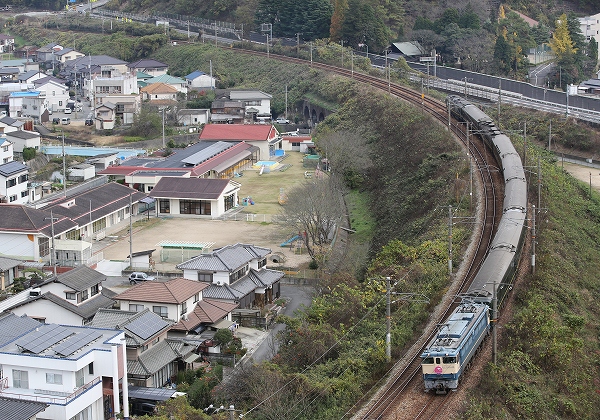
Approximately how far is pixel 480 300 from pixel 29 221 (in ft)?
56.0

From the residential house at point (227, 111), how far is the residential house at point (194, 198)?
1747 centimetres

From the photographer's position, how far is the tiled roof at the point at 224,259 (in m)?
24.9

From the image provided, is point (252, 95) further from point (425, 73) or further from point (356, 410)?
point (356, 410)

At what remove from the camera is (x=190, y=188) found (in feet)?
119

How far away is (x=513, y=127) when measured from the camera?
138ft

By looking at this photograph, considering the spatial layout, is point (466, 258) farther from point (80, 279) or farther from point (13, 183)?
point (13, 183)

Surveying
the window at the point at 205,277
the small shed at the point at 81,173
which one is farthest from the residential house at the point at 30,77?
the window at the point at 205,277

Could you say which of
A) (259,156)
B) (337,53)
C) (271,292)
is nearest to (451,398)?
(271,292)

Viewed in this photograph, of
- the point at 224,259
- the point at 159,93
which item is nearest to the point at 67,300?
the point at 224,259

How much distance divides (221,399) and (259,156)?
29.3 meters

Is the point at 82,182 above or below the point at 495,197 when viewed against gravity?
below

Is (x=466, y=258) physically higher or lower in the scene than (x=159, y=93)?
higher

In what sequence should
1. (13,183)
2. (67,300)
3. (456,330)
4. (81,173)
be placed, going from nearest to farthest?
(456,330), (67,300), (13,183), (81,173)

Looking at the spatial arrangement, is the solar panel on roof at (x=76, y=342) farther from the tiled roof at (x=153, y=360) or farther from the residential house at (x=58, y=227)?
the residential house at (x=58, y=227)
